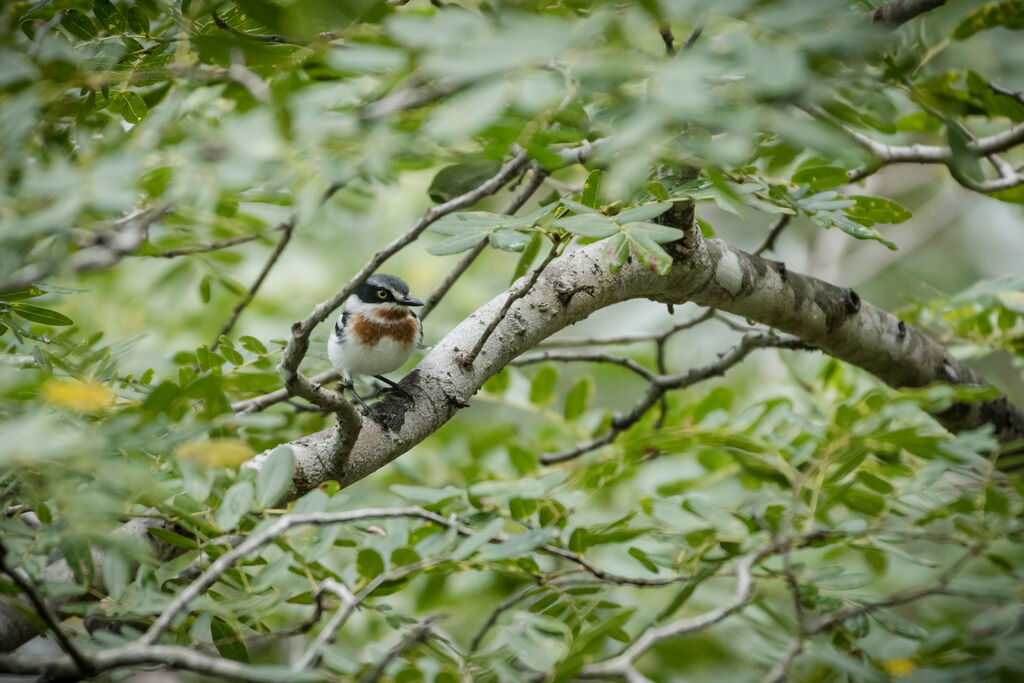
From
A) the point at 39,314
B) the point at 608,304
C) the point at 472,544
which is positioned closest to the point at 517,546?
the point at 472,544

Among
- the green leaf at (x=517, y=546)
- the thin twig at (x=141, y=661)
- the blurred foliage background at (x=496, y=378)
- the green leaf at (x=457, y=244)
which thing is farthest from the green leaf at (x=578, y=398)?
the thin twig at (x=141, y=661)

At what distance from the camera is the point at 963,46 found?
267 cm

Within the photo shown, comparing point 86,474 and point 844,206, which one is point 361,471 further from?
point 844,206

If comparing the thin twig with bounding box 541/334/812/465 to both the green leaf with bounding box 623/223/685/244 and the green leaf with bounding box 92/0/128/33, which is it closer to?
the green leaf with bounding box 623/223/685/244

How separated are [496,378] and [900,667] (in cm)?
186

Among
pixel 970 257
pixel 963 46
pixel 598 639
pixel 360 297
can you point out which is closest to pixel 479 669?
pixel 598 639

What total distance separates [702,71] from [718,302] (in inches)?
70.8

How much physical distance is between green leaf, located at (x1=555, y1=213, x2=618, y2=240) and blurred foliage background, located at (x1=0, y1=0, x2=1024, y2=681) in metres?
0.10

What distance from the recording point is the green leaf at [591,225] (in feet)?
5.61

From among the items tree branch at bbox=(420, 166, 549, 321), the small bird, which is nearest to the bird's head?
the small bird

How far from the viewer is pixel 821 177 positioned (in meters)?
2.42

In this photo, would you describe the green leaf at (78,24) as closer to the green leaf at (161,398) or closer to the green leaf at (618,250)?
the green leaf at (161,398)

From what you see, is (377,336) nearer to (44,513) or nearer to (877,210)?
(44,513)

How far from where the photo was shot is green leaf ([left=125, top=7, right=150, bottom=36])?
197cm
